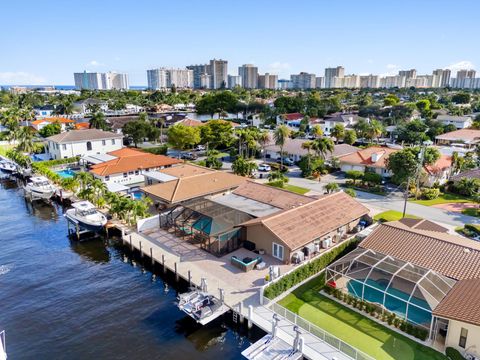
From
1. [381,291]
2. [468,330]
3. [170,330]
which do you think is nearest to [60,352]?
[170,330]

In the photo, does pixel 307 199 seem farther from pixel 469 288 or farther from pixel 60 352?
pixel 60 352

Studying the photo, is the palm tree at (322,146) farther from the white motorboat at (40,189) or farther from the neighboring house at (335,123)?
the neighboring house at (335,123)

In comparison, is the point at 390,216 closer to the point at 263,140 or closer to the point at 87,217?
the point at 263,140

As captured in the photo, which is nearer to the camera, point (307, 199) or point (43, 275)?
point (43, 275)

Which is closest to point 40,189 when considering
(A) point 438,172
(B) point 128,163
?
(B) point 128,163

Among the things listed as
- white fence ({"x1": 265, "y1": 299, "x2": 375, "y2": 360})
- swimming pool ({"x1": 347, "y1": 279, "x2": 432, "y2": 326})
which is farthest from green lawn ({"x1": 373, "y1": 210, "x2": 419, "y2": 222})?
white fence ({"x1": 265, "y1": 299, "x2": 375, "y2": 360})
